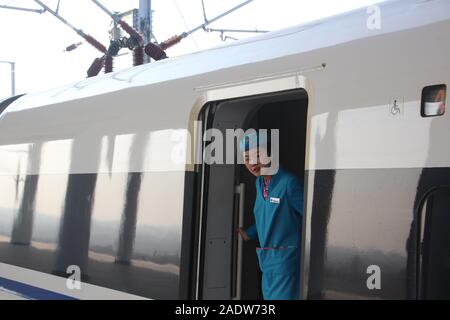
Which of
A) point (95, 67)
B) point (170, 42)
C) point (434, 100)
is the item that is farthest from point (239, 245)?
point (170, 42)

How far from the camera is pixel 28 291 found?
16.5 feet

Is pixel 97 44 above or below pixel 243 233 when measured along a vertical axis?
above

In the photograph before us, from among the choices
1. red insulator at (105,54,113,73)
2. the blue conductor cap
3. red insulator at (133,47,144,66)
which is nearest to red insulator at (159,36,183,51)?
red insulator at (105,54,113,73)

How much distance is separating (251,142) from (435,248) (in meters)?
1.42

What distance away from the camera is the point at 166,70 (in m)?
4.28

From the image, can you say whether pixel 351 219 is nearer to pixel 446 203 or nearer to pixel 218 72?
pixel 446 203

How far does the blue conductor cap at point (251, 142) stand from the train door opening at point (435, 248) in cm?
132

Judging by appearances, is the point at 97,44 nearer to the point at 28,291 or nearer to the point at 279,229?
the point at 28,291

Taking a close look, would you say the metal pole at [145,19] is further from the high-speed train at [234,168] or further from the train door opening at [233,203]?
the train door opening at [233,203]

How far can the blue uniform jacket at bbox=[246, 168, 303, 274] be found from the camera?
11.8 ft

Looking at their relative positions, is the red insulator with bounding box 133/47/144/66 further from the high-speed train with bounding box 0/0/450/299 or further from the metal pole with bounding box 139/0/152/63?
the high-speed train with bounding box 0/0/450/299
